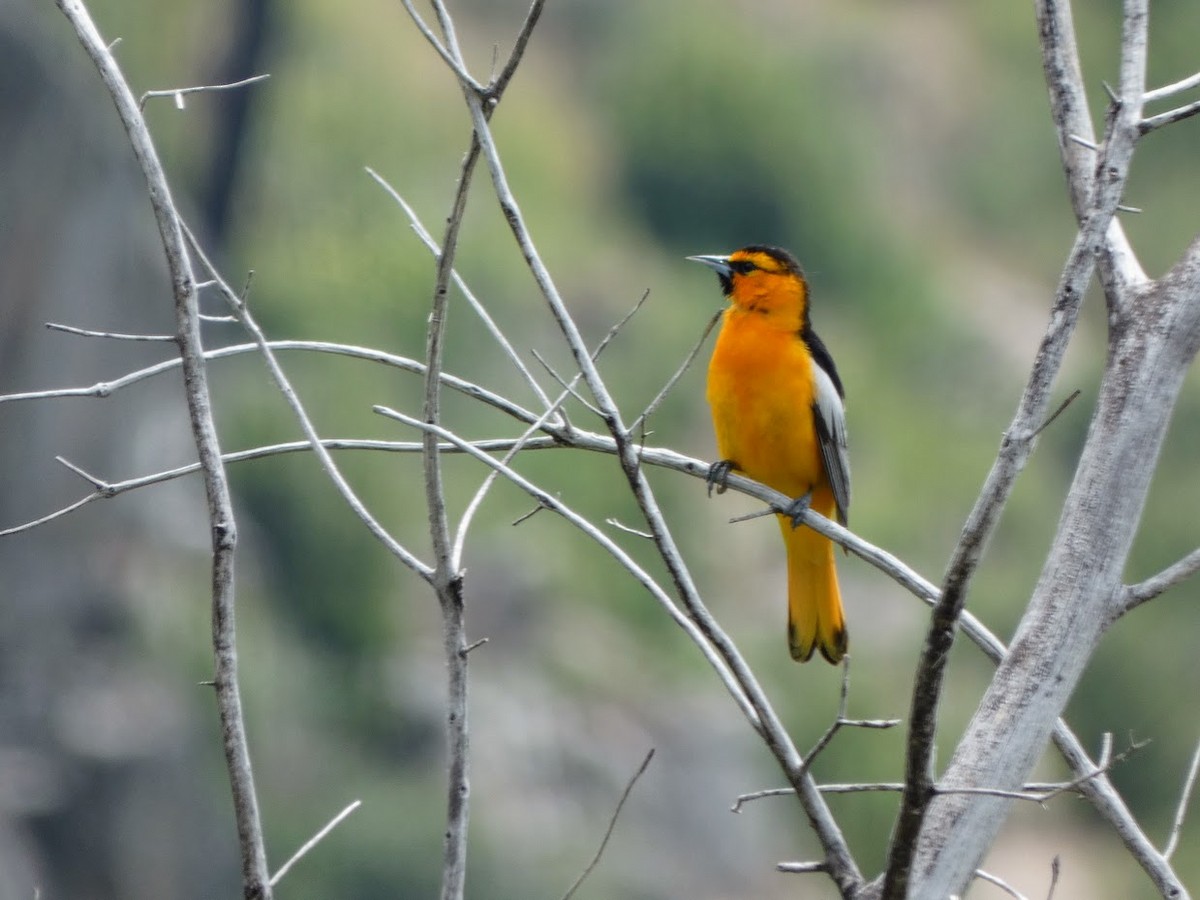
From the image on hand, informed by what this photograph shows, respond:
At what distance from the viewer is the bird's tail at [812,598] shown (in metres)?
4.69

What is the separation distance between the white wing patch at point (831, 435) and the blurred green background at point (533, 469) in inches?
78.0

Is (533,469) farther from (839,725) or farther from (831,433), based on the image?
(839,725)

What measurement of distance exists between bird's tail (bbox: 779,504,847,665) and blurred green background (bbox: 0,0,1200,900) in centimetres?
211

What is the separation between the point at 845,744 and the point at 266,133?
13.7m

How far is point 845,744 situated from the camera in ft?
71.9

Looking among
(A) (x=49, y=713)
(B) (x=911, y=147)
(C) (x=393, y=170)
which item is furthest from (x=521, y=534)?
(B) (x=911, y=147)

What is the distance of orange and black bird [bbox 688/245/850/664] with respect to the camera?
180 inches

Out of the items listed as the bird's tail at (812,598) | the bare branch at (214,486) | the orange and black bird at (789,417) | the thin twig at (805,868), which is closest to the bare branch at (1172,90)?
the thin twig at (805,868)

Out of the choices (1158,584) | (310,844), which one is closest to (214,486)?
(310,844)

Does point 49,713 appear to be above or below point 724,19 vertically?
below

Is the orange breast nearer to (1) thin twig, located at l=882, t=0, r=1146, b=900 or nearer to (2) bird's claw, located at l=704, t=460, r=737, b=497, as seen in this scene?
(2) bird's claw, located at l=704, t=460, r=737, b=497

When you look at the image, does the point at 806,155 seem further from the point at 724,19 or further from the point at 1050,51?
the point at 1050,51

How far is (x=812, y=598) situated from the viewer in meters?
4.71

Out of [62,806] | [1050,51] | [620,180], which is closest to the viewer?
[1050,51]
